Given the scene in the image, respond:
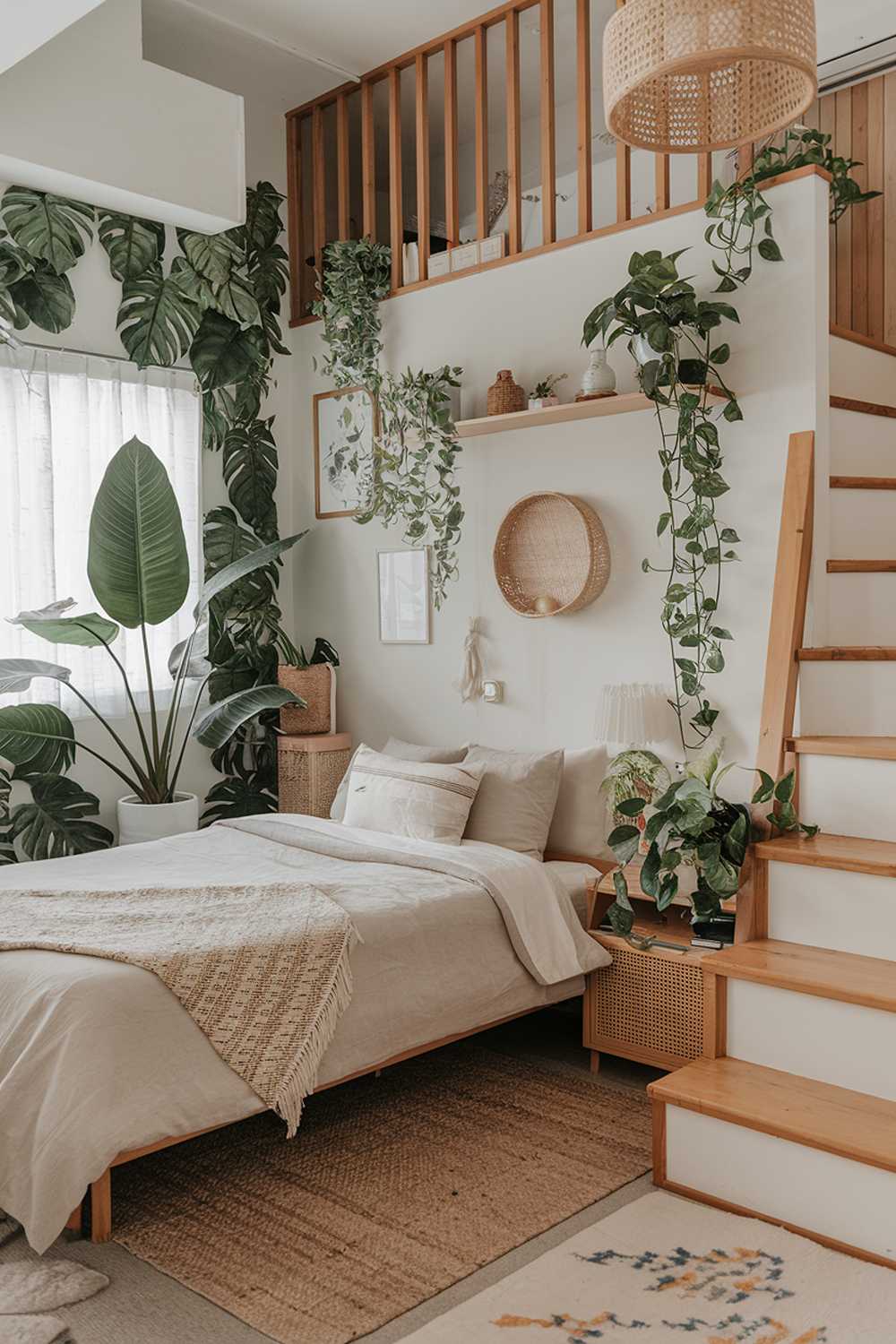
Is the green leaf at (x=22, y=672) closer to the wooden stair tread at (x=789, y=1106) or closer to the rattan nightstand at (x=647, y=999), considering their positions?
the rattan nightstand at (x=647, y=999)

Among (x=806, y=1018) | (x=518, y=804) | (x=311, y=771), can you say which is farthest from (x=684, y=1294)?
(x=311, y=771)

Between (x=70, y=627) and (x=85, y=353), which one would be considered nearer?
(x=70, y=627)

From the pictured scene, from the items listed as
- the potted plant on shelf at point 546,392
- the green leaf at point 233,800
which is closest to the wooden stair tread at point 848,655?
the potted plant on shelf at point 546,392

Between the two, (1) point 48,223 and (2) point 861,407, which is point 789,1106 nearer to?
(2) point 861,407

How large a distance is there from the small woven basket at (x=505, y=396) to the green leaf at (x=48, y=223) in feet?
5.63

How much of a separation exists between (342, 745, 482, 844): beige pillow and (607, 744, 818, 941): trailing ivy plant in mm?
836

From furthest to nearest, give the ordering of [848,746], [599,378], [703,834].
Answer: [599,378] → [848,746] → [703,834]

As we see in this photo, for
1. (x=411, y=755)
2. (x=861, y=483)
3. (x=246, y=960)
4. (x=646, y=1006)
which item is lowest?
(x=646, y=1006)

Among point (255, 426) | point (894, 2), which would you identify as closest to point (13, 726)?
point (255, 426)

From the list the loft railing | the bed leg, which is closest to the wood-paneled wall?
the loft railing

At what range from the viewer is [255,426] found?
16.7 feet

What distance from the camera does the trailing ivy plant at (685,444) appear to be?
3541mm

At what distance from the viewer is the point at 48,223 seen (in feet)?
14.2

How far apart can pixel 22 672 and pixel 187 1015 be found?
1964 millimetres
